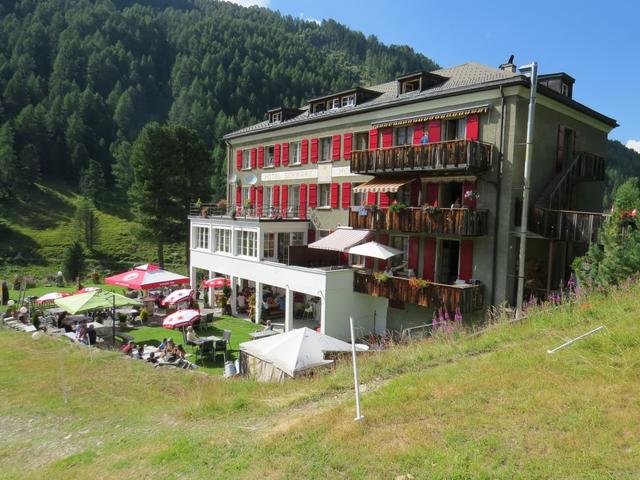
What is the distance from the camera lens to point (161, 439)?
25.9ft

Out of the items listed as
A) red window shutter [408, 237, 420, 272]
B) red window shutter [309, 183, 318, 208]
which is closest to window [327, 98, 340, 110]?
red window shutter [309, 183, 318, 208]

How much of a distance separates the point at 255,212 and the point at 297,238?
459 centimetres

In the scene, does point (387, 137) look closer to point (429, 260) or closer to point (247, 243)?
point (429, 260)

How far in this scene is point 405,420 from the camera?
650 cm

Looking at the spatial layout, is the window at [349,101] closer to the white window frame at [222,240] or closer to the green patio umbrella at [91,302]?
the white window frame at [222,240]

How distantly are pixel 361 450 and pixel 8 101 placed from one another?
12508 cm

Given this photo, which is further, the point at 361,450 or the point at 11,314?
the point at 11,314

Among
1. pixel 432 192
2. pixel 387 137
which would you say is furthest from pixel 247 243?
pixel 432 192

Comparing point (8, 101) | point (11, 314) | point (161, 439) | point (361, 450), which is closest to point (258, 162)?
point (11, 314)

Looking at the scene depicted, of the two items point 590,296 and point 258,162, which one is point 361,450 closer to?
point 590,296

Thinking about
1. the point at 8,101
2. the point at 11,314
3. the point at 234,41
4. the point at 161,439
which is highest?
the point at 234,41

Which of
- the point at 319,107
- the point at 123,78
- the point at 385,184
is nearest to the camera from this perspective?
the point at 385,184

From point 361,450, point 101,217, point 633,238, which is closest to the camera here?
point 361,450

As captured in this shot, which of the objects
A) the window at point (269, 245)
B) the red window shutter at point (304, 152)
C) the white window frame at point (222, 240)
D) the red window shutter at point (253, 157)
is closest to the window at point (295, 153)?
the red window shutter at point (304, 152)
